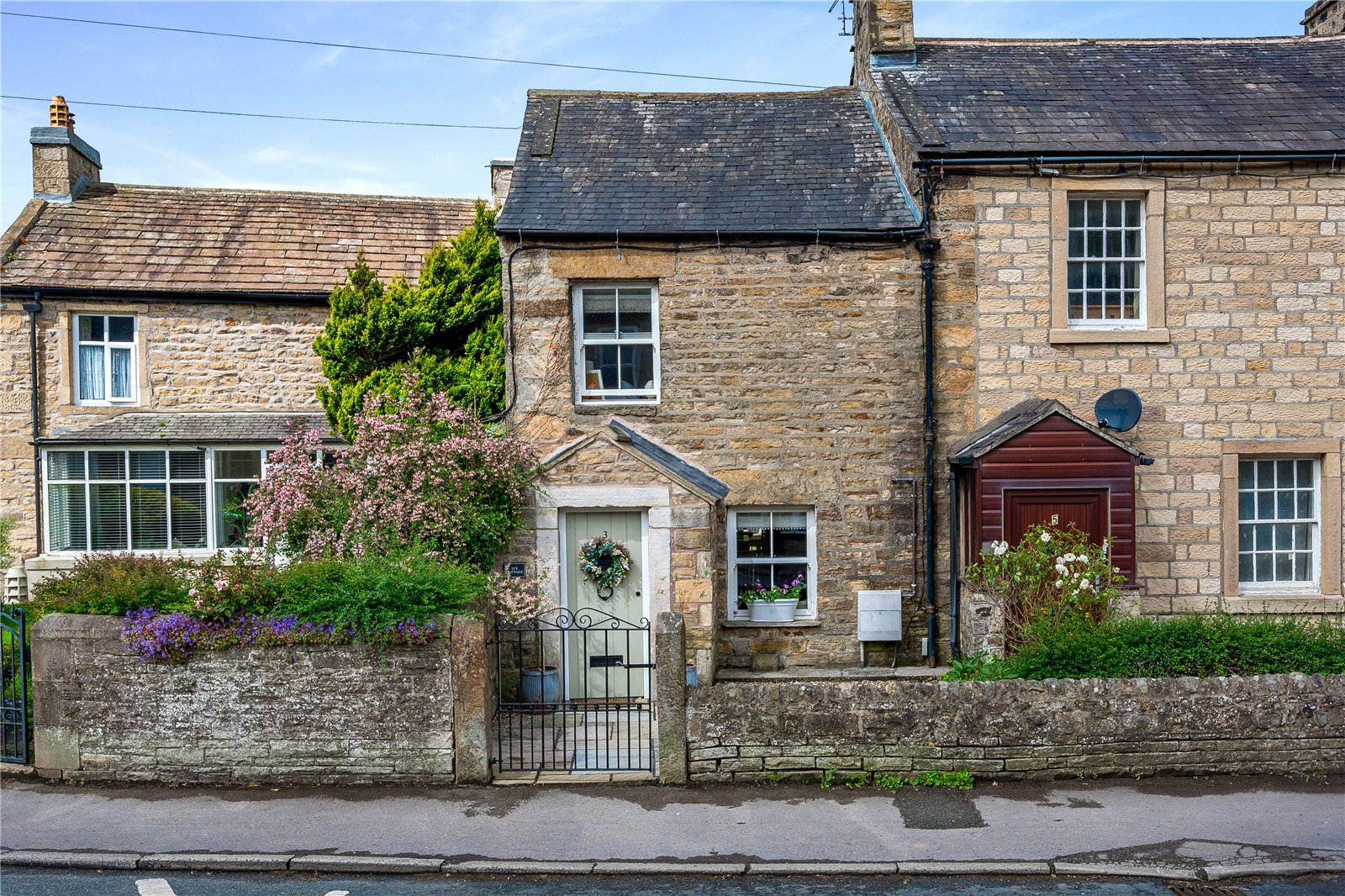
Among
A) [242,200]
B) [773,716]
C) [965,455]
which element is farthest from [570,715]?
[242,200]

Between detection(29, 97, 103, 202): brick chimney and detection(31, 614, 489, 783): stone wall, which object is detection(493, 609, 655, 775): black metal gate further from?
detection(29, 97, 103, 202): brick chimney

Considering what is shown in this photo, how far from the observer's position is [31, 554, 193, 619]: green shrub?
8141 millimetres

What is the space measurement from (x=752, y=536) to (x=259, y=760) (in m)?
6.16

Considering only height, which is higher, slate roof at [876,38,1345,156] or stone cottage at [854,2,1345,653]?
slate roof at [876,38,1345,156]

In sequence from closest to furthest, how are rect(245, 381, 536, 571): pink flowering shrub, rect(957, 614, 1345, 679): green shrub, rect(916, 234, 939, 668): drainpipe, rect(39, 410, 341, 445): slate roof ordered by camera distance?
rect(957, 614, 1345, 679): green shrub, rect(245, 381, 536, 571): pink flowering shrub, rect(916, 234, 939, 668): drainpipe, rect(39, 410, 341, 445): slate roof

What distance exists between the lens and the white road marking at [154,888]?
6176 mm

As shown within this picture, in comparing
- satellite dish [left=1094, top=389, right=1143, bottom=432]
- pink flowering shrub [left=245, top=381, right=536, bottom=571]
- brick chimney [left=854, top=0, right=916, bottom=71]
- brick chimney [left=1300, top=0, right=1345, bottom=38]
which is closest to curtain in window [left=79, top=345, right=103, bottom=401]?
pink flowering shrub [left=245, top=381, right=536, bottom=571]

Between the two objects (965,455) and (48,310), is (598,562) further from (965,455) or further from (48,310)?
(48,310)

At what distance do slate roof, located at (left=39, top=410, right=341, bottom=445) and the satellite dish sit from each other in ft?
36.1

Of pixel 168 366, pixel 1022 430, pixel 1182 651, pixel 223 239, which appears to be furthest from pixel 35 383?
pixel 1182 651

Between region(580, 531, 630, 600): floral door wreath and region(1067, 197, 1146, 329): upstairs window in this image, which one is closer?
region(580, 531, 630, 600): floral door wreath

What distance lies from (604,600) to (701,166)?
6050 mm

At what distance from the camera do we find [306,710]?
7.84 meters

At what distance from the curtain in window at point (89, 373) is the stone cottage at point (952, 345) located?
8757mm
